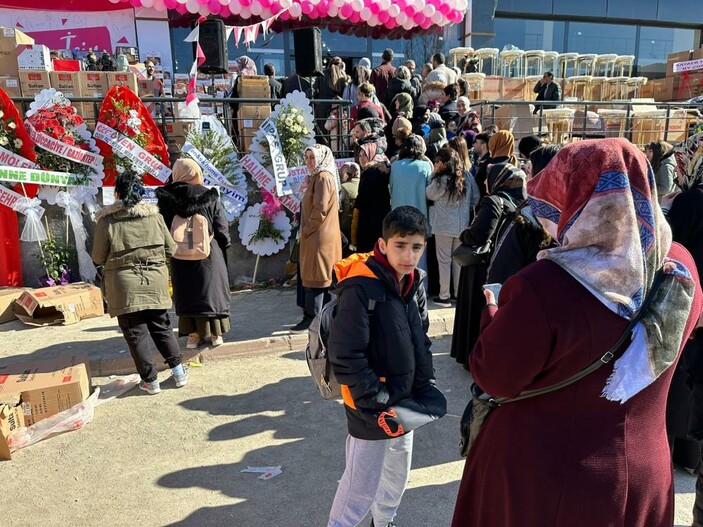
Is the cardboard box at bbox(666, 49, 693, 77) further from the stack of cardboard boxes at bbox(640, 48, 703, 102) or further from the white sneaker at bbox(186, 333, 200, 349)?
the white sneaker at bbox(186, 333, 200, 349)

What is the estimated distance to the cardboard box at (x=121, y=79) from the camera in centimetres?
665

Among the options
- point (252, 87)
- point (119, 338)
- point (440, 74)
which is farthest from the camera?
point (440, 74)

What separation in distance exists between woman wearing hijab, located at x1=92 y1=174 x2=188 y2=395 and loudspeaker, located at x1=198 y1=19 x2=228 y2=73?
4.84m

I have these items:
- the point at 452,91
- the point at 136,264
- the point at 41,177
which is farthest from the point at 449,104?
the point at 136,264

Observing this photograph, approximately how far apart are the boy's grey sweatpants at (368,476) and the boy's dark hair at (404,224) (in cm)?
95

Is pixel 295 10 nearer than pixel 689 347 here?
No

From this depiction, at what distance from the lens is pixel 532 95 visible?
12.3 meters

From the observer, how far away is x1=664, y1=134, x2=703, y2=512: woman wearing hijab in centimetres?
243

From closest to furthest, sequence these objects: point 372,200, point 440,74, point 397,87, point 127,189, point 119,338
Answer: point 127,189 < point 119,338 < point 372,200 < point 397,87 < point 440,74

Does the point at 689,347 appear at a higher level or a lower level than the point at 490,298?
lower

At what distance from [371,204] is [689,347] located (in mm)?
3801

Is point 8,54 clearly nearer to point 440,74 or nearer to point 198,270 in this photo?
point 198,270

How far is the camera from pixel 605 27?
1553cm

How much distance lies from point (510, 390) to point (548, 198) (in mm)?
568
